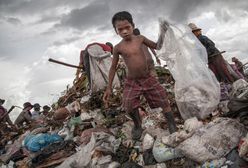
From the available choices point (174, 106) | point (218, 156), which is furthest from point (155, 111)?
point (218, 156)

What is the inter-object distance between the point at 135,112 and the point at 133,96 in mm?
224

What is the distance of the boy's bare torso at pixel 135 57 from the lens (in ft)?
12.7

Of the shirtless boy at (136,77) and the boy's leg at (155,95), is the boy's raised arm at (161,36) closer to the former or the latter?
the shirtless boy at (136,77)

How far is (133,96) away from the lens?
3.91 meters

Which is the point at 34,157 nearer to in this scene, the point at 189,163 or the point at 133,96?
the point at 133,96

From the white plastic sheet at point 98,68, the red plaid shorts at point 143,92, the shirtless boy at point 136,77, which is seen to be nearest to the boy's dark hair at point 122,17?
the shirtless boy at point 136,77

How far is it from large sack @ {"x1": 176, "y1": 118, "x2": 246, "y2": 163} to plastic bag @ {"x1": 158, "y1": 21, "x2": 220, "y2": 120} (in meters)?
0.57

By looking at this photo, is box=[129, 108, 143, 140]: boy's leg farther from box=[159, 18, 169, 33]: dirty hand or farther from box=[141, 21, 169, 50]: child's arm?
box=[159, 18, 169, 33]: dirty hand

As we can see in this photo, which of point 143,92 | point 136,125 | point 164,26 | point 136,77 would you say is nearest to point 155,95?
point 143,92

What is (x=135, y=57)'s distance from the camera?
388cm

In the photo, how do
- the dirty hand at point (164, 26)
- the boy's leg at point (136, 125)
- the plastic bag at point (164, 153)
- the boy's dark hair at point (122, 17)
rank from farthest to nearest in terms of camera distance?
the dirty hand at point (164, 26) < the boy's leg at point (136, 125) < the boy's dark hair at point (122, 17) < the plastic bag at point (164, 153)

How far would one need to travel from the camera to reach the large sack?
10.4 feet

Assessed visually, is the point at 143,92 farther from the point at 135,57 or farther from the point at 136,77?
the point at 135,57

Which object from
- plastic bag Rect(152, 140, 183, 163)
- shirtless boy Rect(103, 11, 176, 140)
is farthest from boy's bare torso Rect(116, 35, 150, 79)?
plastic bag Rect(152, 140, 183, 163)
